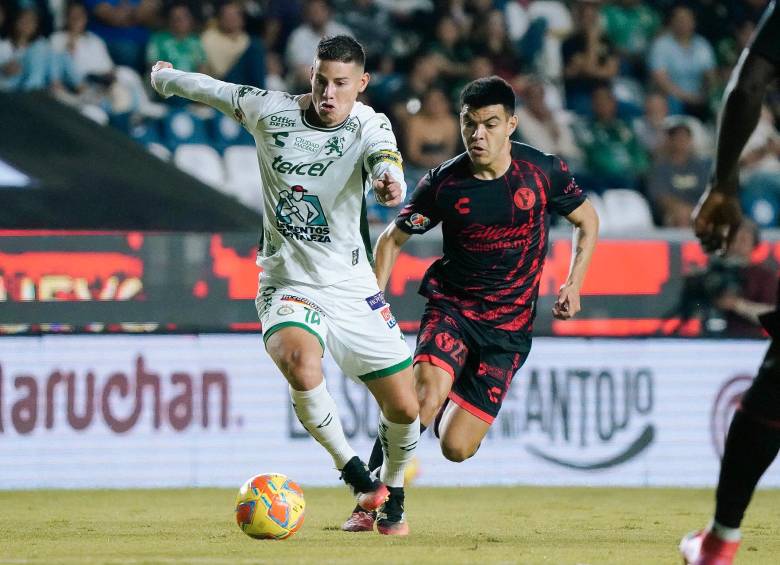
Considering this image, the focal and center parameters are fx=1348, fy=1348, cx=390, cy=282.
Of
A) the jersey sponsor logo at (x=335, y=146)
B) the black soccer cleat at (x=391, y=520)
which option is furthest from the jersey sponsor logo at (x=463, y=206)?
the black soccer cleat at (x=391, y=520)

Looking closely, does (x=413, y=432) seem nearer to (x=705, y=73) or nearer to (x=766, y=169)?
(x=766, y=169)

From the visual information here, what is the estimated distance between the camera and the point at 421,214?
Answer: 23.9 ft

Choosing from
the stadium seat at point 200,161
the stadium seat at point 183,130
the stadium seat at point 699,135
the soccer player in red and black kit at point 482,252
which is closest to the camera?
the soccer player in red and black kit at point 482,252

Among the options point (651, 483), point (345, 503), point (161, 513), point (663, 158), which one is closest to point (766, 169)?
point (663, 158)

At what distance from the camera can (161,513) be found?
809cm

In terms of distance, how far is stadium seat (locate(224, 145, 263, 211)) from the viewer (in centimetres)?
1280

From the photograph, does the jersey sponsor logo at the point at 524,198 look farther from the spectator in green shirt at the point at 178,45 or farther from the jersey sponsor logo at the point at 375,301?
the spectator in green shirt at the point at 178,45

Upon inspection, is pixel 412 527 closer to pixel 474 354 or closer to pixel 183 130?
pixel 474 354

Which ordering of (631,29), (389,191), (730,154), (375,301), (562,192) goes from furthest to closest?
(631,29) → (562,192) → (375,301) → (389,191) → (730,154)

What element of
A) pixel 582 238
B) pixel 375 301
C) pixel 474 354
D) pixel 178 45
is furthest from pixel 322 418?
pixel 178 45

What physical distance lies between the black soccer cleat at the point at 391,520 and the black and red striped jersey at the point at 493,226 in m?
1.21

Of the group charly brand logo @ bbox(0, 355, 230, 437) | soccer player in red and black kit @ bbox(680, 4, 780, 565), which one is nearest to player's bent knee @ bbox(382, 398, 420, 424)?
soccer player in red and black kit @ bbox(680, 4, 780, 565)

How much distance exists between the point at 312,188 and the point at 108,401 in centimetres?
424

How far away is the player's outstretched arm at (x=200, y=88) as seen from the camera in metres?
6.70
